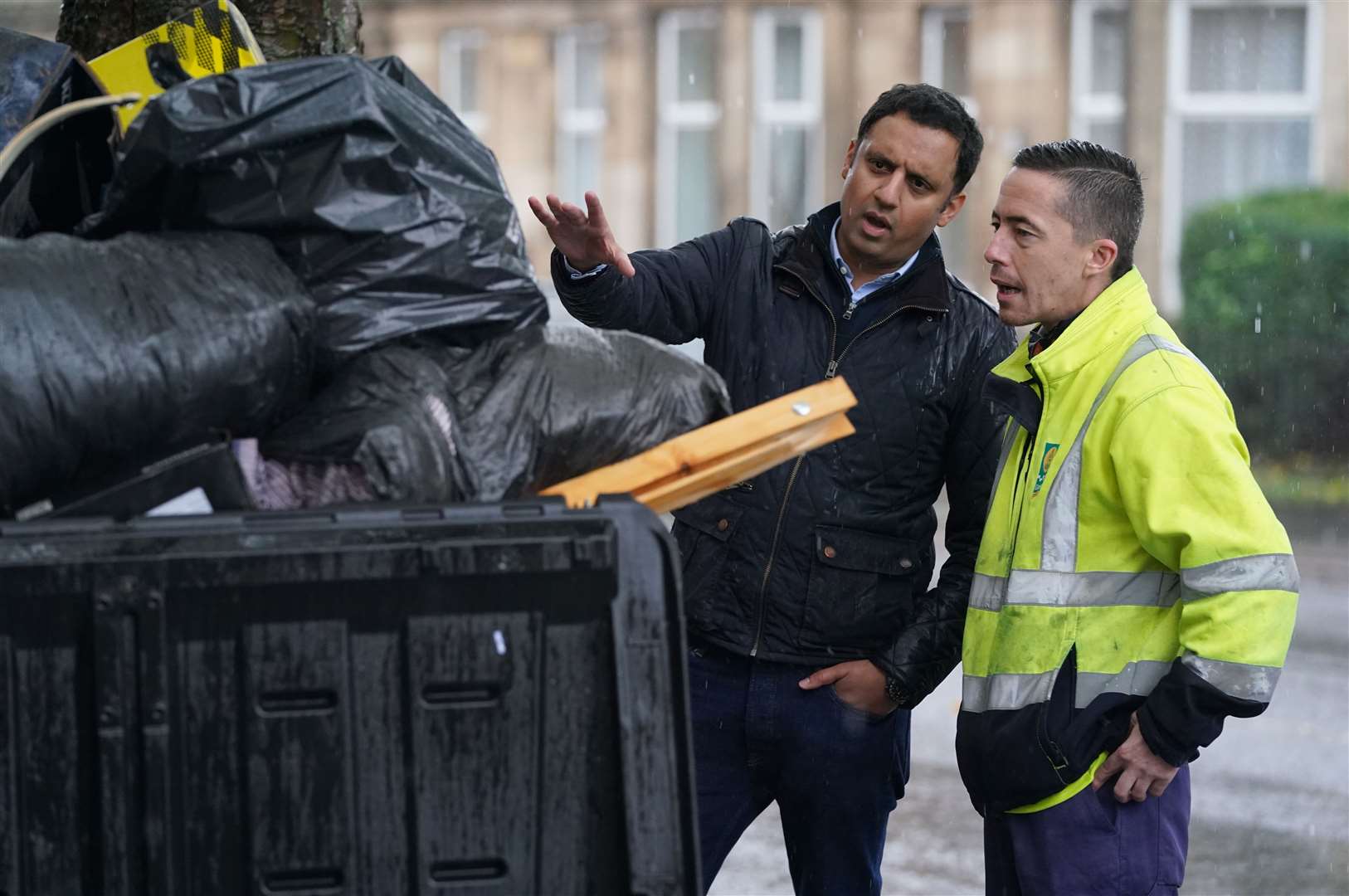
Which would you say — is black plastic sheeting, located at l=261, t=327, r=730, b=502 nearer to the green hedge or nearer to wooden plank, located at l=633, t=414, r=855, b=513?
wooden plank, located at l=633, t=414, r=855, b=513

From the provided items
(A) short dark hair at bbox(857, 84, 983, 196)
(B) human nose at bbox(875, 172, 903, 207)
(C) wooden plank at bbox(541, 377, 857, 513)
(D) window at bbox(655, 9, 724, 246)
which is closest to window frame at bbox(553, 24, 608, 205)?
(D) window at bbox(655, 9, 724, 246)

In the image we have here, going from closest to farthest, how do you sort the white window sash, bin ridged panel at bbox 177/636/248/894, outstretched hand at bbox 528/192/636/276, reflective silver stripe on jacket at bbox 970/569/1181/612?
bin ridged panel at bbox 177/636/248/894, reflective silver stripe on jacket at bbox 970/569/1181/612, outstretched hand at bbox 528/192/636/276, the white window sash

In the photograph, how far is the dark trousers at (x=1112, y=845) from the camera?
9.07ft

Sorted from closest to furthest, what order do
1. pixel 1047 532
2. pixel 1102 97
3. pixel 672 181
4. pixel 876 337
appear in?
pixel 1047 532, pixel 876 337, pixel 1102 97, pixel 672 181

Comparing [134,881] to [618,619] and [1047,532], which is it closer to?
[618,619]

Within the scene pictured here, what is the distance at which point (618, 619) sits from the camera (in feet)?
7.03

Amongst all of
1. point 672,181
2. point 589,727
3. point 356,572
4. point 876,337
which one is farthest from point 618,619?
point 672,181

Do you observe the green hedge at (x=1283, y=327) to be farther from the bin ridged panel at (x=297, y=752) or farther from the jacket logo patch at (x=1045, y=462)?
the bin ridged panel at (x=297, y=752)

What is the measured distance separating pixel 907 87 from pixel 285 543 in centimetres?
181

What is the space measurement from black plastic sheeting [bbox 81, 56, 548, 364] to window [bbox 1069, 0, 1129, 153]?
1429 cm

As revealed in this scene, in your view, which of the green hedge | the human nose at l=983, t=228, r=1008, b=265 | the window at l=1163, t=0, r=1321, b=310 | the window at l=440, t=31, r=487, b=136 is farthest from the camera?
the window at l=440, t=31, r=487, b=136

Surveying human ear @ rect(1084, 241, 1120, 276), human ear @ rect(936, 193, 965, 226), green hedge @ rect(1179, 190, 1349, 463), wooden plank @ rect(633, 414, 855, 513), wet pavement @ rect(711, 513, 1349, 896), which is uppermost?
human ear @ rect(936, 193, 965, 226)

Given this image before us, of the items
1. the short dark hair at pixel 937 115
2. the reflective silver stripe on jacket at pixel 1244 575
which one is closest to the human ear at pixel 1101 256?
the short dark hair at pixel 937 115

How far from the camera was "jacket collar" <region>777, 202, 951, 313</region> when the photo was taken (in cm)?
328
